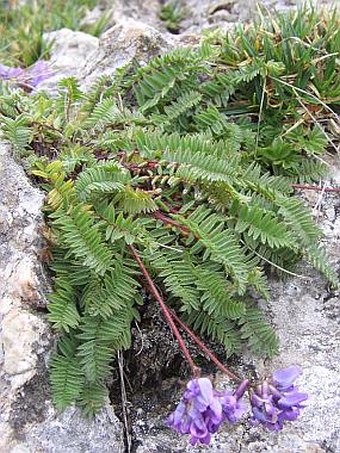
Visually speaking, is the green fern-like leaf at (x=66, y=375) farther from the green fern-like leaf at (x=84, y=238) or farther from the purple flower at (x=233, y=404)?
the purple flower at (x=233, y=404)

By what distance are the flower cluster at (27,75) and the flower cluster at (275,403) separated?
206 centimetres

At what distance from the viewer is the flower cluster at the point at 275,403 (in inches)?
87.0

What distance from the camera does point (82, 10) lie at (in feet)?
19.2

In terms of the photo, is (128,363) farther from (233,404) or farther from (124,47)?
(124,47)

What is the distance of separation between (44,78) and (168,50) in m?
0.85

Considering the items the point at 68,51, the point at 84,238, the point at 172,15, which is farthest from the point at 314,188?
the point at 172,15

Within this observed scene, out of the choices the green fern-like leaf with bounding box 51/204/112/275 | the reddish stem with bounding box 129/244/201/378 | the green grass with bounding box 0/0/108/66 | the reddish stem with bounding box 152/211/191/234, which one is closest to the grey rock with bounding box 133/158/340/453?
the reddish stem with bounding box 129/244/201/378

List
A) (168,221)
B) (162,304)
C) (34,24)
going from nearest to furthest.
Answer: (162,304) < (168,221) < (34,24)

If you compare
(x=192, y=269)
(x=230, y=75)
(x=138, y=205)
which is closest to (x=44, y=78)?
(x=230, y=75)

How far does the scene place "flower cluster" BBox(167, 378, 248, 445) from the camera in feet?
7.08

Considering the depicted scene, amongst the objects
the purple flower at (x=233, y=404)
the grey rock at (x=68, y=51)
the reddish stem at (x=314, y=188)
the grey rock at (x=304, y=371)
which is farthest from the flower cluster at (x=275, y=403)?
the grey rock at (x=68, y=51)

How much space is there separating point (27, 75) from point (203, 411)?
2380 millimetres

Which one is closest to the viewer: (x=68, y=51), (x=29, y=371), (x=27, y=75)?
(x=29, y=371)

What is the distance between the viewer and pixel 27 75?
393 centimetres
